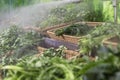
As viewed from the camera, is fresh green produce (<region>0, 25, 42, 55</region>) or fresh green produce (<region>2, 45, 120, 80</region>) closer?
fresh green produce (<region>2, 45, 120, 80</region>)

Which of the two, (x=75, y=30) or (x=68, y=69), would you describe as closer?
(x=68, y=69)

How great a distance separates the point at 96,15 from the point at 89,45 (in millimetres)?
1927

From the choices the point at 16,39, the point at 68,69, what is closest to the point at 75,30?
the point at 16,39

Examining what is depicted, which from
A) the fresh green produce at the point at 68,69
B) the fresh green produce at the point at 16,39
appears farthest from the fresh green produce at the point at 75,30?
the fresh green produce at the point at 68,69

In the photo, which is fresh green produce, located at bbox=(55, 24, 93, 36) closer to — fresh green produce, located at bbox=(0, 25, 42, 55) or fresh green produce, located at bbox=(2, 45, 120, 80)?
fresh green produce, located at bbox=(0, 25, 42, 55)

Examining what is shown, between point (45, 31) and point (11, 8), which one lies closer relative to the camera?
point (45, 31)

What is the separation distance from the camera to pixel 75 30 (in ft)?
9.60

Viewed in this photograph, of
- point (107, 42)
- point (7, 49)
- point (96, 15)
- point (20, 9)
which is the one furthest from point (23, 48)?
point (20, 9)

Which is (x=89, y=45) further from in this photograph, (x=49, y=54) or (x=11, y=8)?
(x=11, y=8)

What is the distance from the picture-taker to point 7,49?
2.83 meters

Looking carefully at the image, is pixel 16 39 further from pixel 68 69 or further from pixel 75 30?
pixel 68 69

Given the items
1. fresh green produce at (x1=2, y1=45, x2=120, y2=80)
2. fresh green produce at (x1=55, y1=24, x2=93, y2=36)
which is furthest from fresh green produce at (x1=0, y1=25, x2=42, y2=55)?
fresh green produce at (x1=2, y1=45, x2=120, y2=80)

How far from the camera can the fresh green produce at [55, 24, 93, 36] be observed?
2.86 metres

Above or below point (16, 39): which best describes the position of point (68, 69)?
above
